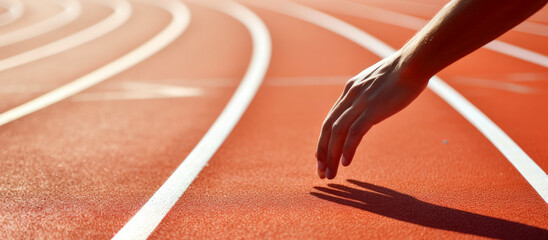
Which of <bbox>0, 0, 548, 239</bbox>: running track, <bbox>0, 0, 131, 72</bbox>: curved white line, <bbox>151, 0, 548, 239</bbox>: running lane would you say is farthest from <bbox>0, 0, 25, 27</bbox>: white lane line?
<bbox>151, 0, 548, 239</bbox>: running lane

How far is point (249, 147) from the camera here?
386 cm

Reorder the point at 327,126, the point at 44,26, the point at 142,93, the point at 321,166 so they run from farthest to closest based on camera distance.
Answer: the point at 44,26
the point at 142,93
the point at 321,166
the point at 327,126

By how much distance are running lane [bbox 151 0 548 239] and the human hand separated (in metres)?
0.53

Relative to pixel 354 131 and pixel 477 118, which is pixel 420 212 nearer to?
pixel 354 131

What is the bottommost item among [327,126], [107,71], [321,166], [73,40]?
[73,40]

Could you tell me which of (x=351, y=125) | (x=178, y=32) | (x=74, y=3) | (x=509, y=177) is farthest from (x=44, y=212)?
(x=74, y=3)

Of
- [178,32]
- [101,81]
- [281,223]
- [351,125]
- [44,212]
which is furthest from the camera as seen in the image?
[178,32]

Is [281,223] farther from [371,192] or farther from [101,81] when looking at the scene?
[101,81]

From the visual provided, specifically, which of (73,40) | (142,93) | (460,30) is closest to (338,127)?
(460,30)

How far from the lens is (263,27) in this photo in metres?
10.8

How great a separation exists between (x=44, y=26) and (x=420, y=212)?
985 centimetres

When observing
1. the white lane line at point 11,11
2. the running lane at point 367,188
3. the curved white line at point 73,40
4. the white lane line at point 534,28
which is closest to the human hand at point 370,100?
the running lane at point 367,188

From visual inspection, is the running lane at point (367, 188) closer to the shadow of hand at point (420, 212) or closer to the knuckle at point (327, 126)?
the shadow of hand at point (420, 212)

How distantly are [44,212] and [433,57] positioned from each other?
1.89 meters
